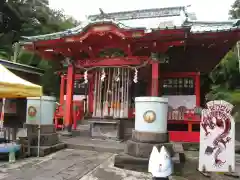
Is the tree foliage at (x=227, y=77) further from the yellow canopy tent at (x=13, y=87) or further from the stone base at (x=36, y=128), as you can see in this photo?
the yellow canopy tent at (x=13, y=87)

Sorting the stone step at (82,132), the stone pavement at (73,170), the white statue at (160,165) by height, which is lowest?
the stone pavement at (73,170)

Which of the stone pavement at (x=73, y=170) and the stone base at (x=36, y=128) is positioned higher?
the stone base at (x=36, y=128)

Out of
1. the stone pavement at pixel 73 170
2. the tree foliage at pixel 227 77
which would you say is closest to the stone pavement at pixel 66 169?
the stone pavement at pixel 73 170

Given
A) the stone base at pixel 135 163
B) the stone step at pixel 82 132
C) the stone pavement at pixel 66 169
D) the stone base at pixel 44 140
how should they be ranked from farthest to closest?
the stone step at pixel 82 132 → the stone base at pixel 44 140 → the stone base at pixel 135 163 → the stone pavement at pixel 66 169

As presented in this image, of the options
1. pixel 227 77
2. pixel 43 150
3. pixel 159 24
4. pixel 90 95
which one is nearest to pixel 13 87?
pixel 43 150

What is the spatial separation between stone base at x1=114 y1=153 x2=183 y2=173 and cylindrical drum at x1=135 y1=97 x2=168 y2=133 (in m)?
0.81

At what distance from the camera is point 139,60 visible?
32.5 ft

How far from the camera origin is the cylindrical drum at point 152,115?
21.2 feet

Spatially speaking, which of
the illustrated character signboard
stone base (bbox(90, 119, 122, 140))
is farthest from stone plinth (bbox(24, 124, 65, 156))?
the illustrated character signboard

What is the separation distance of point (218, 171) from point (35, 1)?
25.4 metres

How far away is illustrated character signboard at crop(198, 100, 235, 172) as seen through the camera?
5.87 meters

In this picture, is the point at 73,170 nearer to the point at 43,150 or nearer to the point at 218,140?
the point at 43,150

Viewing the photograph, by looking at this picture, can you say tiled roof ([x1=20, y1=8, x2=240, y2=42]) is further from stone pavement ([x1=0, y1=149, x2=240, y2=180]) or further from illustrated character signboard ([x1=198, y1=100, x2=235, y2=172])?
stone pavement ([x1=0, y1=149, x2=240, y2=180])

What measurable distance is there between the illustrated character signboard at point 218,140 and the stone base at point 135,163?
566mm
